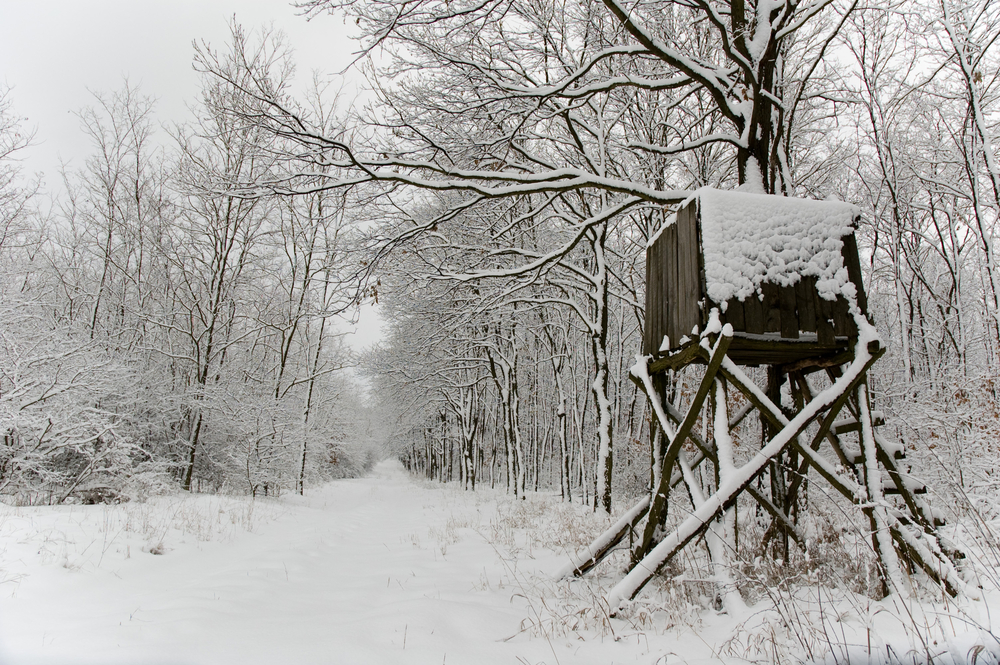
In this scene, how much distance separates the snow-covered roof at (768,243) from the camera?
3893 mm

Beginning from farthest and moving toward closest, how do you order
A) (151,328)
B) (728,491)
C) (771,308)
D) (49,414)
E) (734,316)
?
(151,328)
(49,414)
(771,308)
(734,316)
(728,491)

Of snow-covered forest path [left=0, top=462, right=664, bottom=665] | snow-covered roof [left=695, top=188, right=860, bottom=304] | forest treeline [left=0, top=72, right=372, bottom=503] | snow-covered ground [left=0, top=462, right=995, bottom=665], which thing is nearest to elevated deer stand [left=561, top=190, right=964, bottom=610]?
snow-covered roof [left=695, top=188, right=860, bottom=304]

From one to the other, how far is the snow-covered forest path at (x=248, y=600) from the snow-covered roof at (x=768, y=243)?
2.88 m

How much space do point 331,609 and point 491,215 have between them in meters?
7.26

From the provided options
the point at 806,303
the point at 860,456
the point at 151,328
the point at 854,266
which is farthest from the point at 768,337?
the point at 151,328

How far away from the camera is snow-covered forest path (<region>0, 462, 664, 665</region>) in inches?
115

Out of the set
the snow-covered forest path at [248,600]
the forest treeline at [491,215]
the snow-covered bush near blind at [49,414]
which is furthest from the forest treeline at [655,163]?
the snow-covered bush near blind at [49,414]

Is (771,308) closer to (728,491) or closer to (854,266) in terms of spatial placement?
(854,266)

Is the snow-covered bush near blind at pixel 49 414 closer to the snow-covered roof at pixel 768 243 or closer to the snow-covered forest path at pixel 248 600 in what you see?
the snow-covered forest path at pixel 248 600

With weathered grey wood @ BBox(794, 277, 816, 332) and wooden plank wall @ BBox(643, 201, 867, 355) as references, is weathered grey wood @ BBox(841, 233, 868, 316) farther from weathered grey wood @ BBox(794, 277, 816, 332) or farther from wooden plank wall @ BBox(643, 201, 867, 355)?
weathered grey wood @ BBox(794, 277, 816, 332)

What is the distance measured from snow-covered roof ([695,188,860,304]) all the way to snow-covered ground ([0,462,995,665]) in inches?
91.6

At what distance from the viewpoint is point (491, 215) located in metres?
9.48

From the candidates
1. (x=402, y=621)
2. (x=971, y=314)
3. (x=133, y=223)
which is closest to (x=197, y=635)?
(x=402, y=621)

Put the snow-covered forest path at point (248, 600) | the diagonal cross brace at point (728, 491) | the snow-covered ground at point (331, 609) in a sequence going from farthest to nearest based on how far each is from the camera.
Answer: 1. the diagonal cross brace at point (728, 491)
2. the snow-covered forest path at point (248, 600)
3. the snow-covered ground at point (331, 609)
